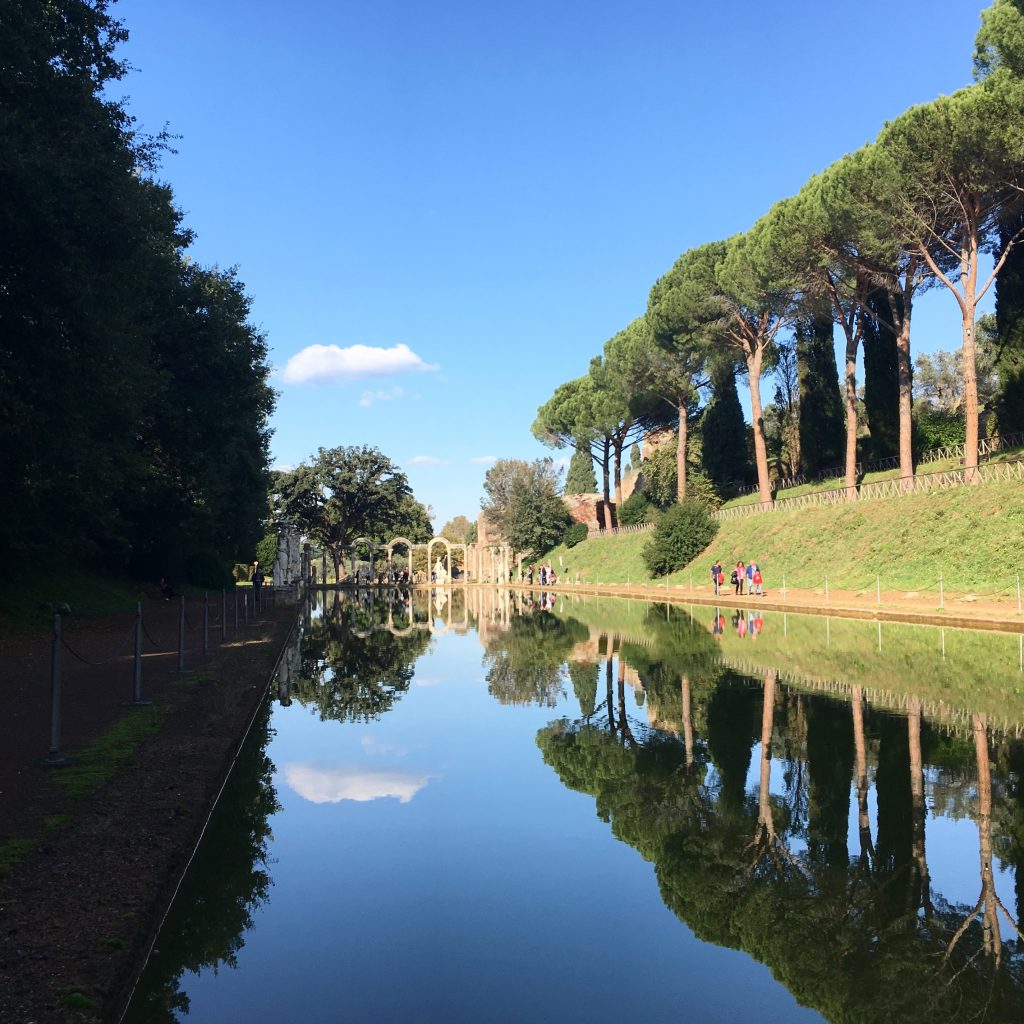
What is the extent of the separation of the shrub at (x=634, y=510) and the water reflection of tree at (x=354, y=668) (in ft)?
119

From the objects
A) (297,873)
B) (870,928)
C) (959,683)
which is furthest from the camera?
(959,683)

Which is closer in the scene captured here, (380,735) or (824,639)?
(380,735)

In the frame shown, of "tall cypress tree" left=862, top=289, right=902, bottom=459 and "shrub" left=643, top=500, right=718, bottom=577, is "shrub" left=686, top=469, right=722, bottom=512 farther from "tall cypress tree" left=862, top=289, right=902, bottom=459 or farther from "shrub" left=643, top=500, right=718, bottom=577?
"tall cypress tree" left=862, top=289, right=902, bottom=459

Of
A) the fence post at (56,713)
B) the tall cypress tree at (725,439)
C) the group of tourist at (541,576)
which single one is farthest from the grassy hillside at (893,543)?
the fence post at (56,713)

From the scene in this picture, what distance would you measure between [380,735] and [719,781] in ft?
14.5

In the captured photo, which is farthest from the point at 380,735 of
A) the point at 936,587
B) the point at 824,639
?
the point at 936,587

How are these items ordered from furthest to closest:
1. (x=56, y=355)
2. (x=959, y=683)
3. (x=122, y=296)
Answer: (x=122, y=296) → (x=56, y=355) → (x=959, y=683)

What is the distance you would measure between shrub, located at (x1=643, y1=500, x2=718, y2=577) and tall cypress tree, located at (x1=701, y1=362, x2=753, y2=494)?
35.9 feet

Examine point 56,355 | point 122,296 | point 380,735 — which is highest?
point 122,296

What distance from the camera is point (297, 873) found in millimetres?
5703

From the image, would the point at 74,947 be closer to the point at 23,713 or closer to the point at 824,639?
the point at 23,713

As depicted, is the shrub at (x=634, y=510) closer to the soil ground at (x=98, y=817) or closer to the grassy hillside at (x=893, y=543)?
the grassy hillside at (x=893, y=543)

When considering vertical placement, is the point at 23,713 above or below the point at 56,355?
below

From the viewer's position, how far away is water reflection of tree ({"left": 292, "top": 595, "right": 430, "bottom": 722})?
12.5 metres
